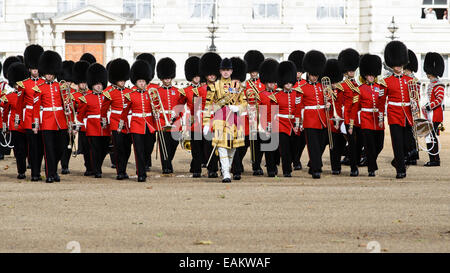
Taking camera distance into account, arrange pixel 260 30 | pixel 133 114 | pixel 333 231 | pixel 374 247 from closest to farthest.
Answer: pixel 374 247, pixel 333 231, pixel 133 114, pixel 260 30

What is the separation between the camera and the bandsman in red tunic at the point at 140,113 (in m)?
13.5

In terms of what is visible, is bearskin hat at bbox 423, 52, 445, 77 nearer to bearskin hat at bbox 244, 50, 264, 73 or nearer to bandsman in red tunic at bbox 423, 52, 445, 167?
bandsman in red tunic at bbox 423, 52, 445, 167

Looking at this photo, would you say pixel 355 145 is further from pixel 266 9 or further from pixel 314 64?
pixel 266 9

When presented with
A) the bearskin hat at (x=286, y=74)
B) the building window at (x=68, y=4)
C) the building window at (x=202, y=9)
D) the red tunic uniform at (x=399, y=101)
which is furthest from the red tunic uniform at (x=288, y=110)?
the building window at (x=202, y=9)

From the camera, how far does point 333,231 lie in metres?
9.05

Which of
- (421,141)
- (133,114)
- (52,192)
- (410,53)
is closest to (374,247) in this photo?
(52,192)

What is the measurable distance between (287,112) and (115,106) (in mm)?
2220

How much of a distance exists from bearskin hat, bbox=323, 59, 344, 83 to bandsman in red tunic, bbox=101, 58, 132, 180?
2.92 m

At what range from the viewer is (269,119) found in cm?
1416

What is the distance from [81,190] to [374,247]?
16.4ft

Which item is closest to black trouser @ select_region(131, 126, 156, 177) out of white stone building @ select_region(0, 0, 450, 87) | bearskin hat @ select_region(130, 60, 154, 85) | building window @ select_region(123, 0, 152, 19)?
bearskin hat @ select_region(130, 60, 154, 85)

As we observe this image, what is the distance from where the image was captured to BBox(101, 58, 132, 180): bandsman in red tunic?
1397 cm

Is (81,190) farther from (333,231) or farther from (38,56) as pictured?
(333,231)

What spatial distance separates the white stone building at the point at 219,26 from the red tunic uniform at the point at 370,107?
17856mm
